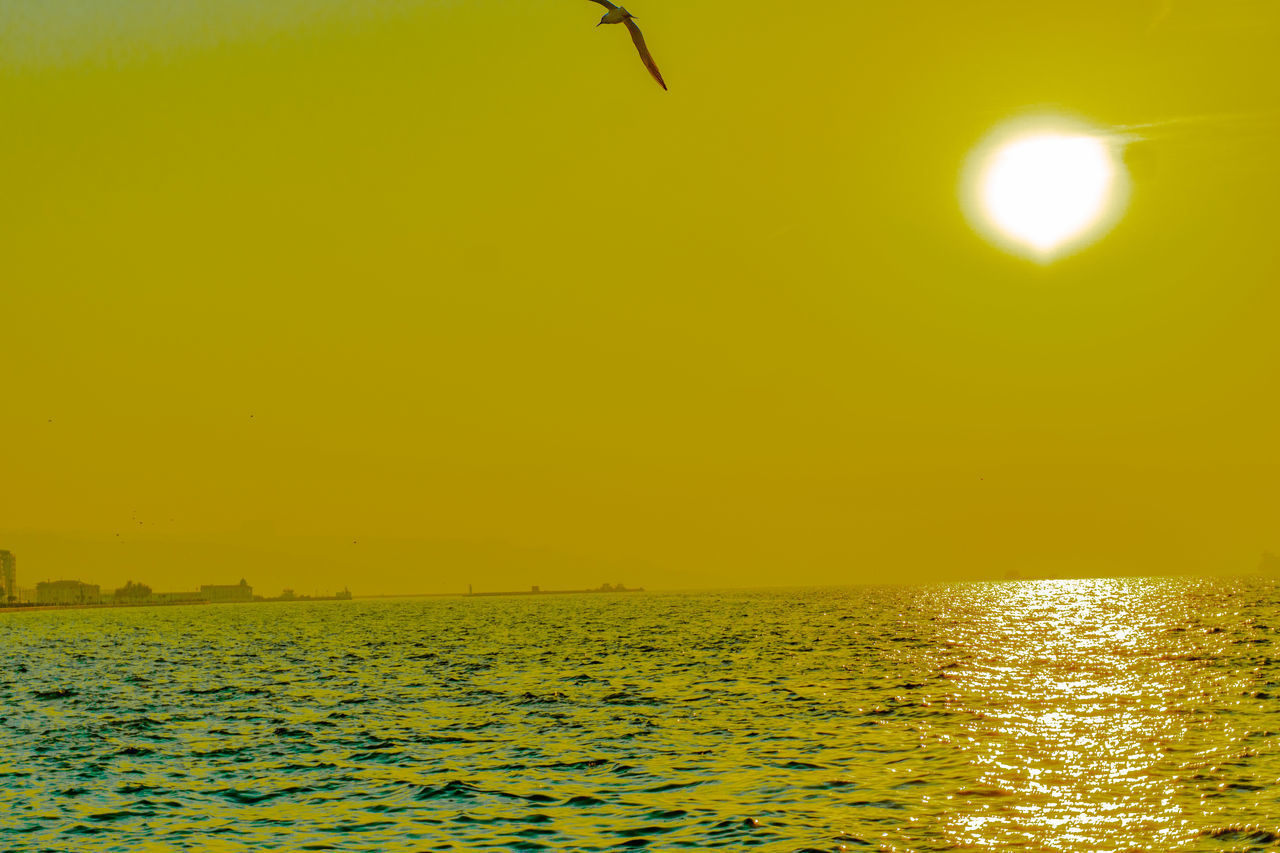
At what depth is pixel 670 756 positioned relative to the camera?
3669 centimetres

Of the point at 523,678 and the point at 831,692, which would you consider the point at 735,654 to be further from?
the point at 831,692

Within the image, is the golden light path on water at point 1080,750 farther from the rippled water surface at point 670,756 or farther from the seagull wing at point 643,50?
the seagull wing at point 643,50

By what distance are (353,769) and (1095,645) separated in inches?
2484

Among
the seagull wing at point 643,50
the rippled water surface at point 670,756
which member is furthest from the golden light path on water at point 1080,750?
the seagull wing at point 643,50

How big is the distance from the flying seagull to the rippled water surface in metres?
17.4

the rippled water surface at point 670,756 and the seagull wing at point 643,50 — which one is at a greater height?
the seagull wing at point 643,50

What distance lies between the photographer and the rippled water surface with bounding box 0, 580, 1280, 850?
2712 cm

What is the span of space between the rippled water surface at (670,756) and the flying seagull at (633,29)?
17.4 metres


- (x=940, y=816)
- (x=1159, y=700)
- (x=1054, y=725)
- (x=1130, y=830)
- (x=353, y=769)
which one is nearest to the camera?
(x=1130, y=830)

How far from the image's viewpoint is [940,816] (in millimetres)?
27500

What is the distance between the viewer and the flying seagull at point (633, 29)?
25.7 meters

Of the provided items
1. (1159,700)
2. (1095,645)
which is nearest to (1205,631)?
(1095,645)

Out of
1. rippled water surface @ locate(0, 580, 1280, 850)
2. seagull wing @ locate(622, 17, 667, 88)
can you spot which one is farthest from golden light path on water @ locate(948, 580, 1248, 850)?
seagull wing @ locate(622, 17, 667, 88)

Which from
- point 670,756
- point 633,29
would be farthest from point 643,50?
point 670,756
